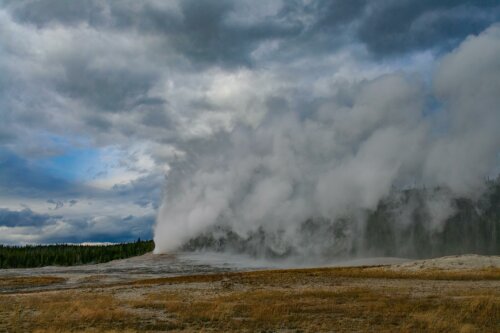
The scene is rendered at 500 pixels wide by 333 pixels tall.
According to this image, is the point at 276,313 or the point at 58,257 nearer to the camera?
the point at 276,313

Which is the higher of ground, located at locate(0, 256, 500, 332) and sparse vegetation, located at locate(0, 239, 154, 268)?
sparse vegetation, located at locate(0, 239, 154, 268)

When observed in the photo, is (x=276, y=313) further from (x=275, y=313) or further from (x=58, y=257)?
(x=58, y=257)

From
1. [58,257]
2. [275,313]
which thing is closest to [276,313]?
[275,313]

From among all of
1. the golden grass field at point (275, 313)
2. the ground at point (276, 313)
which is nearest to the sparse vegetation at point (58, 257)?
the ground at point (276, 313)

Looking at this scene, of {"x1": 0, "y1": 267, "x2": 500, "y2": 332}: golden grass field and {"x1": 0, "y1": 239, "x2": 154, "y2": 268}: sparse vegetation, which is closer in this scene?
{"x1": 0, "y1": 267, "x2": 500, "y2": 332}: golden grass field

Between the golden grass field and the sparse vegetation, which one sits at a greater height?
the sparse vegetation

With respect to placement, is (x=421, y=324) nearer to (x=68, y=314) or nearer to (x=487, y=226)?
(x=68, y=314)

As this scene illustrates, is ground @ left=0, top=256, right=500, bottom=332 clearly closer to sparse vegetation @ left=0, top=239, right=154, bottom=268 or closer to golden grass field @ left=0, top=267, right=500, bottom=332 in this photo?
golden grass field @ left=0, top=267, right=500, bottom=332

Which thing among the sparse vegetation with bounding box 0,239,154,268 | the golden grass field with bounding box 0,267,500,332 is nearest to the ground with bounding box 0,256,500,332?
the golden grass field with bounding box 0,267,500,332

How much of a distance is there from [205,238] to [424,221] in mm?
65829

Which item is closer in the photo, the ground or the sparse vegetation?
the ground

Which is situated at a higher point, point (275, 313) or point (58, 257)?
point (58, 257)

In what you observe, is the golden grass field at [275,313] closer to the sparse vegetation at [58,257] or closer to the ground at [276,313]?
the ground at [276,313]

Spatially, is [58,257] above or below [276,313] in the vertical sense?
above
